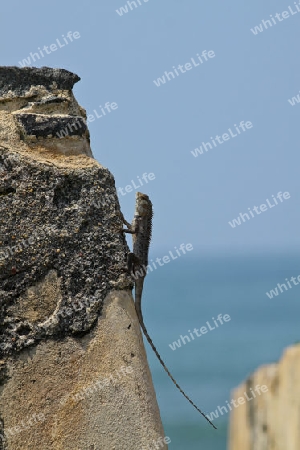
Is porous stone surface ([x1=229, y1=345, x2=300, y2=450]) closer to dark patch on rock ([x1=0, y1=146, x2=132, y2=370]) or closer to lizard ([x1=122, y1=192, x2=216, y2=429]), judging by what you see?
lizard ([x1=122, y1=192, x2=216, y2=429])

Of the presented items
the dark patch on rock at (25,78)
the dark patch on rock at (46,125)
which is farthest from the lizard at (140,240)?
the dark patch on rock at (25,78)

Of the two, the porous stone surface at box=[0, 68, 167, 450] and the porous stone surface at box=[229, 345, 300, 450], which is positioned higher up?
the porous stone surface at box=[0, 68, 167, 450]

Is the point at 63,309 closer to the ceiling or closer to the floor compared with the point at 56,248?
closer to the floor

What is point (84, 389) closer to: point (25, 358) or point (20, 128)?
point (25, 358)

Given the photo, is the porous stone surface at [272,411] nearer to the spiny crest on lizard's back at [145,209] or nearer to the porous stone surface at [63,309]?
the spiny crest on lizard's back at [145,209]

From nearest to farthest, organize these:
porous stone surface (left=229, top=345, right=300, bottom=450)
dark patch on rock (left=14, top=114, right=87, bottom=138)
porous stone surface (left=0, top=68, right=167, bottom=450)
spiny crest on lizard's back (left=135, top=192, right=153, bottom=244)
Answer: porous stone surface (left=0, top=68, right=167, bottom=450)
dark patch on rock (left=14, top=114, right=87, bottom=138)
spiny crest on lizard's back (left=135, top=192, right=153, bottom=244)
porous stone surface (left=229, top=345, right=300, bottom=450)

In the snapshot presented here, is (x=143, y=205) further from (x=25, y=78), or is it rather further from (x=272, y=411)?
(x=272, y=411)

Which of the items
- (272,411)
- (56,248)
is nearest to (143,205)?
(56,248)

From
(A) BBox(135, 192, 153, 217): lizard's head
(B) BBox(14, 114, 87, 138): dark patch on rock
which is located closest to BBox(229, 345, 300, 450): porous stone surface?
(A) BBox(135, 192, 153, 217): lizard's head
